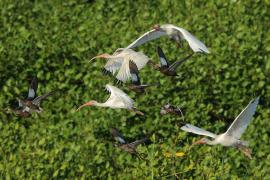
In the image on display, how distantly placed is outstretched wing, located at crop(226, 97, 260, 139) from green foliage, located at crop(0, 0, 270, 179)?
59 centimetres

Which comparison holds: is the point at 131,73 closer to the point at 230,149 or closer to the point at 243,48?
the point at 230,149

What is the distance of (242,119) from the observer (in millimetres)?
5441

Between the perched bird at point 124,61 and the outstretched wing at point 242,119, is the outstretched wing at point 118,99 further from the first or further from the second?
the outstretched wing at point 242,119

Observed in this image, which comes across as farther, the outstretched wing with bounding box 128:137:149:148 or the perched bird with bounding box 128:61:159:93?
the outstretched wing with bounding box 128:137:149:148

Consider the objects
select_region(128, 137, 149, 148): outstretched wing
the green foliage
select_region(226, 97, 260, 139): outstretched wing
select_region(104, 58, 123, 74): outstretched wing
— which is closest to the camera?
select_region(226, 97, 260, 139): outstretched wing

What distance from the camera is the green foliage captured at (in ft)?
22.0

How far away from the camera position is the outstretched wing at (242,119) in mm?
5348

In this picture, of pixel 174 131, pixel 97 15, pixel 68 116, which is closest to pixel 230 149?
pixel 174 131

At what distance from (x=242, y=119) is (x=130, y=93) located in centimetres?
258

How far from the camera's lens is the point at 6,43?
29.6 ft

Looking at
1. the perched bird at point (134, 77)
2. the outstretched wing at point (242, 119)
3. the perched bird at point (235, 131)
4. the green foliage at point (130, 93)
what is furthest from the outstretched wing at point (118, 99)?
the outstretched wing at point (242, 119)

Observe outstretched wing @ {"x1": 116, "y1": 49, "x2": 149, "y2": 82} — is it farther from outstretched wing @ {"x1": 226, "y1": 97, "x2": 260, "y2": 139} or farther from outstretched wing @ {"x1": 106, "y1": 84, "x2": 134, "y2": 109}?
outstretched wing @ {"x1": 226, "y1": 97, "x2": 260, "y2": 139}

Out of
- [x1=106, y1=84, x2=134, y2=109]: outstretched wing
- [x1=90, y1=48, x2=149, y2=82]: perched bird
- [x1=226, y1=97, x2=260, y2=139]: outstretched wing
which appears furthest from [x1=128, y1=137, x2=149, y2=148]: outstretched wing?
[x1=226, y1=97, x2=260, y2=139]: outstretched wing

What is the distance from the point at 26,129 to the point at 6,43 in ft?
4.76
